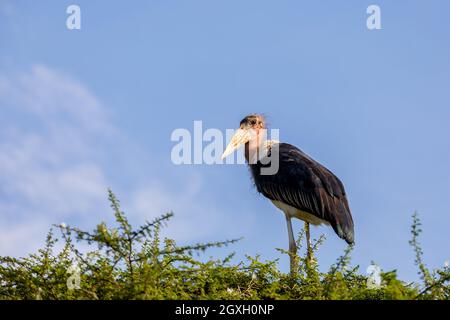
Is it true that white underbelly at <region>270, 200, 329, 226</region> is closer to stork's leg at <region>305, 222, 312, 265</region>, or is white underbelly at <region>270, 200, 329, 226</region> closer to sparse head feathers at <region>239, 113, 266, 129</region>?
stork's leg at <region>305, 222, 312, 265</region>

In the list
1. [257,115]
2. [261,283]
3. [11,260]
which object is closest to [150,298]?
[11,260]

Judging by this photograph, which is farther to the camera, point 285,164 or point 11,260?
point 285,164

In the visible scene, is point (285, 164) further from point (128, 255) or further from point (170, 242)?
point (128, 255)

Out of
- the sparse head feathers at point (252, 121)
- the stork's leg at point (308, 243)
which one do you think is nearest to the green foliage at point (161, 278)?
the stork's leg at point (308, 243)

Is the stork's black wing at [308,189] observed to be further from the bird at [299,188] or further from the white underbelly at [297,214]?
the white underbelly at [297,214]

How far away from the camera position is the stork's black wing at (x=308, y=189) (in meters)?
13.0

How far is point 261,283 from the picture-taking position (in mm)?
9922

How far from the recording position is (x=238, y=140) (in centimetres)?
1597

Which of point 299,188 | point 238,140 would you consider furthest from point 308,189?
point 238,140

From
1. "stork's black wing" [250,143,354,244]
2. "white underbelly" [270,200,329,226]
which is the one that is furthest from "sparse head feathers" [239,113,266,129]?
"white underbelly" [270,200,329,226]

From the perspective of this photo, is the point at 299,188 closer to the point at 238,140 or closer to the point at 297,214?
the point at 297,214
